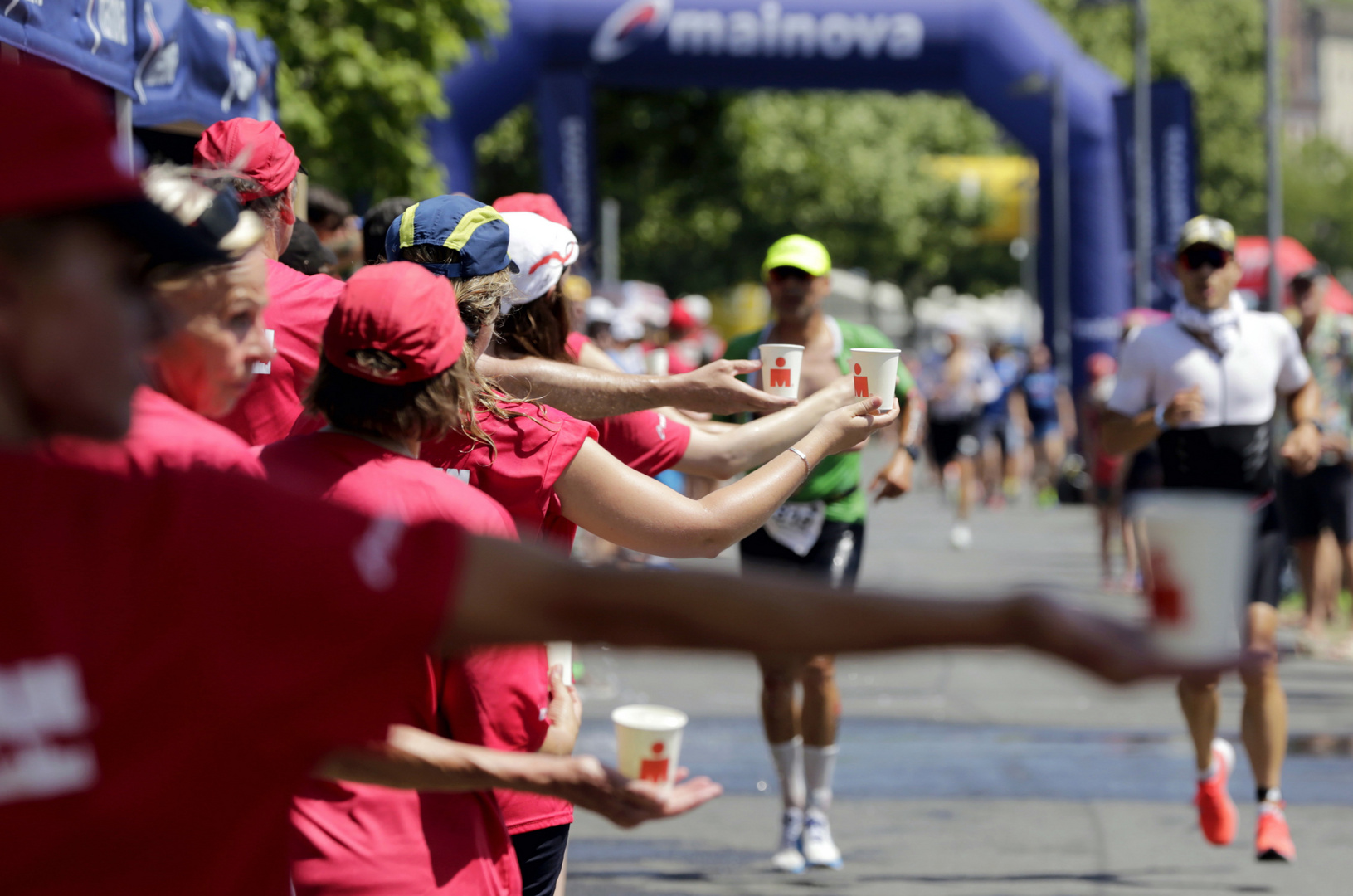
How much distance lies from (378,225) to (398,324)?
110 inches

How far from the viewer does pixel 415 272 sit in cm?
234

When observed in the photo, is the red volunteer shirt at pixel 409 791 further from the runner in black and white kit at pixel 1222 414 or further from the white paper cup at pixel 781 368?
the runner in black and white kit at pixel 1222 414

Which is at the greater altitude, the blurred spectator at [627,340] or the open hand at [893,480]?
the blurred spectator at [627,340]

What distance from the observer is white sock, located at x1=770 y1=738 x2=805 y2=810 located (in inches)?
236

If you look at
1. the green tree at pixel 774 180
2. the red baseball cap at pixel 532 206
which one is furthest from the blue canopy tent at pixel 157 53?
the green tree at pixel 774 180

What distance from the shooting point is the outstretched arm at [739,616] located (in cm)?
139

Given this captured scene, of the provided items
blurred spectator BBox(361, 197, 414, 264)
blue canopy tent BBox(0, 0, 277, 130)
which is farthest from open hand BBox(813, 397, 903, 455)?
blue canopy tent BBox(0, 0, 277, 130)

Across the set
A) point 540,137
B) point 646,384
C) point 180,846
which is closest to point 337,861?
Result: point 180,846

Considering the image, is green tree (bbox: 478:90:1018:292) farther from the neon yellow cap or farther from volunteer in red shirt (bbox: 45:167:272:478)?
volunteer in red shirt (bbox: 45:167:272:478)

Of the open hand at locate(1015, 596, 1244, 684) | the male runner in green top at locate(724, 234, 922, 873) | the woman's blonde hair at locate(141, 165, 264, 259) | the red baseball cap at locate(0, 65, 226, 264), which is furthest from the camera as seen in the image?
the male runner in green top at locate(724, 234, 922, 873)

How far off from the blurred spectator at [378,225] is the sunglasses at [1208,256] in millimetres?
2830

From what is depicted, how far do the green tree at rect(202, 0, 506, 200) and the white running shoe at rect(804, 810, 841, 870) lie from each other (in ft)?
23.6

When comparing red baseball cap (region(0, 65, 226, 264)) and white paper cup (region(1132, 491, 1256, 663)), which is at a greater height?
red baseball cap (region(0, 65, 226, 264))

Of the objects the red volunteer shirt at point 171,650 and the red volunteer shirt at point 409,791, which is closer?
the red volunteer shirt at point 171,650
